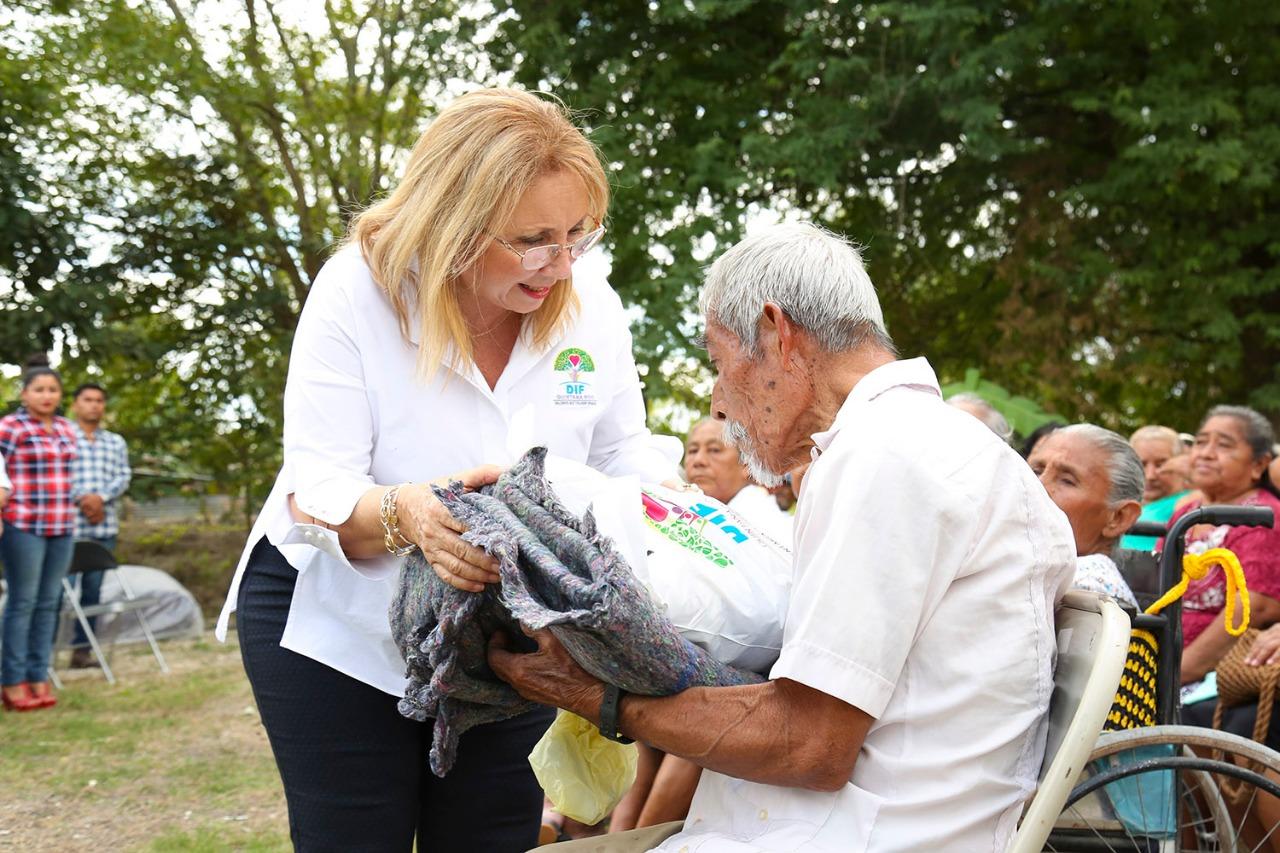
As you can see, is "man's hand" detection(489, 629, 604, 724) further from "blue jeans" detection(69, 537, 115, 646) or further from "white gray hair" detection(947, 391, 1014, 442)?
"blue jeans" detection(69, 537, 115, 646)

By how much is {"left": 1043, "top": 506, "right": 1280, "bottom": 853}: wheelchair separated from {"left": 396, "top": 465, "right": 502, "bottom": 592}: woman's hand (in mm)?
1269

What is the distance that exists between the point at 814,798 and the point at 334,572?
36.0 inches

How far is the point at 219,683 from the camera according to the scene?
336 inches

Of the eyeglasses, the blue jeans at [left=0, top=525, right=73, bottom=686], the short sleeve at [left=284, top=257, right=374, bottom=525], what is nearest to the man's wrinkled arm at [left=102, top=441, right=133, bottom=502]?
the blue jeans at [left=0, top=525, right=73, bottom=686]

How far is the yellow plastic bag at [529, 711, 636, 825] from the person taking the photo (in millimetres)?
2066

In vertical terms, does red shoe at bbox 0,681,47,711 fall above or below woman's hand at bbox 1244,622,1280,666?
below

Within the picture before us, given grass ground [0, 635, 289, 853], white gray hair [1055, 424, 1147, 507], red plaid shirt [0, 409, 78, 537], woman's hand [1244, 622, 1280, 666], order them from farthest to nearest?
red plaid shirt [0, 409, 78, 537], grass ground [0, 635, 289, 853], woman's hand [1244, 622, 1280, 666], white gray hair [1055, 424, 1147, 507]

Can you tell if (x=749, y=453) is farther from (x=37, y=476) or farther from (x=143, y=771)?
(x=37, y=476)

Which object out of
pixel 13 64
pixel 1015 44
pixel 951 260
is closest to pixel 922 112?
pixel 1015 44

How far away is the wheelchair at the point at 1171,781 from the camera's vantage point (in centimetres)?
249

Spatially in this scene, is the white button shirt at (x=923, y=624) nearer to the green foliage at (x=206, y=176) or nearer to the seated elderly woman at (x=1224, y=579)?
the seated elderly woman at (x=1224, y=579)

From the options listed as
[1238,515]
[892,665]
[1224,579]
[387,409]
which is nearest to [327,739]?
[387,409]

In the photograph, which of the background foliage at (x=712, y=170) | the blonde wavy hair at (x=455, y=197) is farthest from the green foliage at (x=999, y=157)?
the blonde wavy hair at (x=455, y=197)

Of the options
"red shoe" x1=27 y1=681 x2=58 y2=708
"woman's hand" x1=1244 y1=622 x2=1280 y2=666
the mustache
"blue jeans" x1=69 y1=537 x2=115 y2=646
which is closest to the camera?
the mustache
